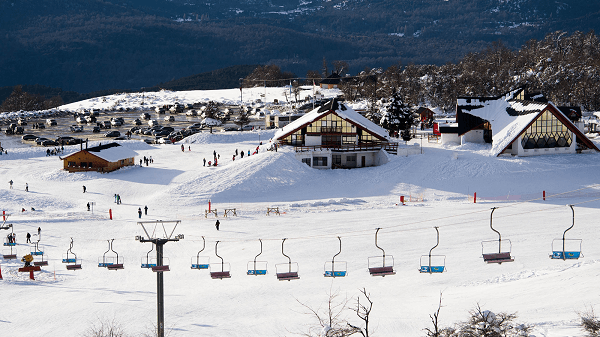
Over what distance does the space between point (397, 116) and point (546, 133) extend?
62.7ft

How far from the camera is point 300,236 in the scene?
44.8 meters

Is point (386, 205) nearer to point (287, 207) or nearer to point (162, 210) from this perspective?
point (287, 207)

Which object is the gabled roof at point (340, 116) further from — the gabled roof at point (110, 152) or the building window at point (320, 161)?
the gabled roof at point (110, 152)

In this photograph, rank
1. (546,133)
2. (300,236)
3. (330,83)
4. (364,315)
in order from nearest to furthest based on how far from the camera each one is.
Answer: (364,315)
(300,236)
(546,133)
(330,83)

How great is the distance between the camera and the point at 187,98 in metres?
163

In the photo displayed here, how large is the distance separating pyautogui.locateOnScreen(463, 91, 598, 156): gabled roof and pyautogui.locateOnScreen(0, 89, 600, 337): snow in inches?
92.6

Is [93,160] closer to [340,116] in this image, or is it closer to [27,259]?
[340,116]

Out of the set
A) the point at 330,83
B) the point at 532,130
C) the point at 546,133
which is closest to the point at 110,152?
the point at 532,130

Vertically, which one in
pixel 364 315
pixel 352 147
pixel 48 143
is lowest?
pixel 364 315

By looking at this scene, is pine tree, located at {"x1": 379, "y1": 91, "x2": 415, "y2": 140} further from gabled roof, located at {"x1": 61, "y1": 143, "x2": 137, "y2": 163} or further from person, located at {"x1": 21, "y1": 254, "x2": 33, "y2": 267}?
person, located at {"x1": 21, "y1": 254, "x2": 33, "y2": 267}

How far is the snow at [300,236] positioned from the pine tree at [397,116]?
5.02 metres

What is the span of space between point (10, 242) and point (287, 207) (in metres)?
22.7

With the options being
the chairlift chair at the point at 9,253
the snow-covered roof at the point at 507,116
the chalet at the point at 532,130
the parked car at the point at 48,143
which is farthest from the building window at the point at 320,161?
the parked car at the point at 48,143

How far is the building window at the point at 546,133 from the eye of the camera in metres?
66.4
